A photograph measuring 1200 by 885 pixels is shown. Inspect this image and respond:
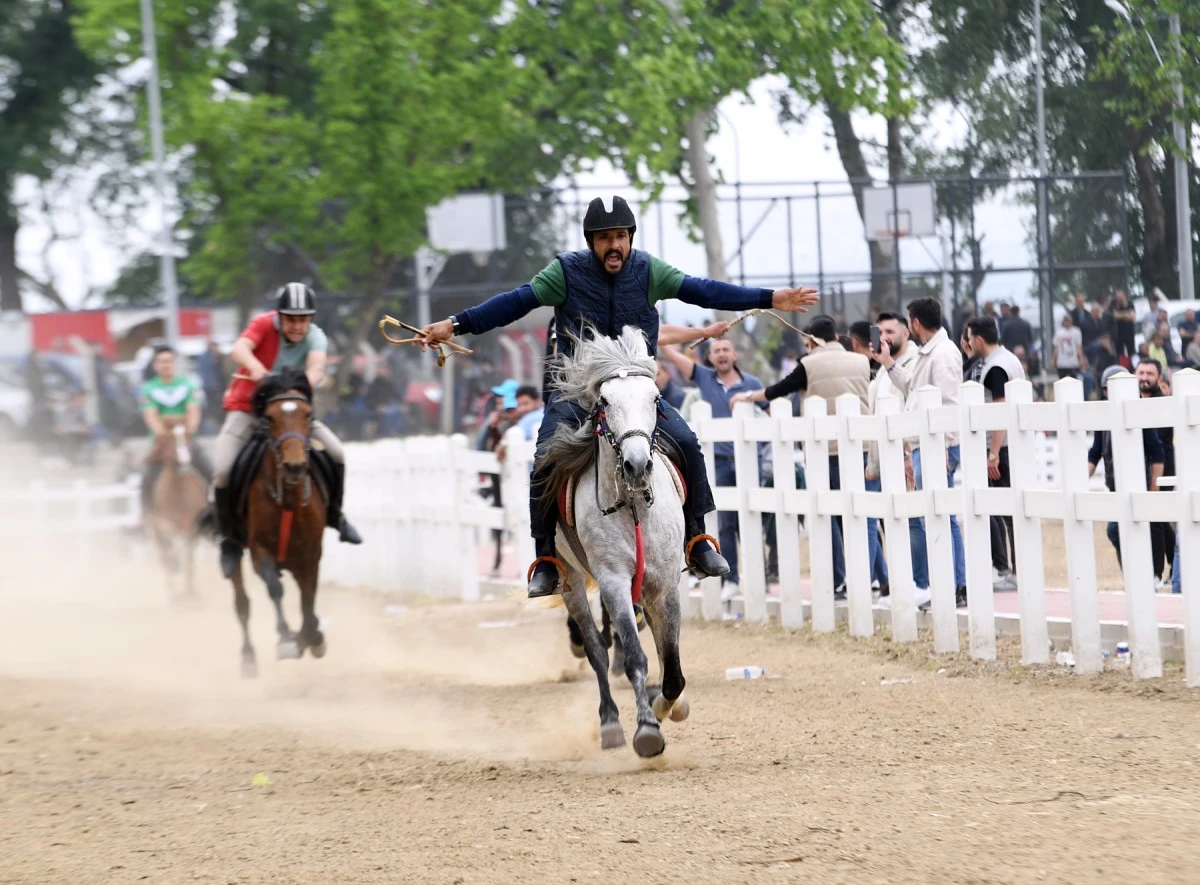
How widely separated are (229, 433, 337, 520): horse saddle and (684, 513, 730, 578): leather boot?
4893 mm

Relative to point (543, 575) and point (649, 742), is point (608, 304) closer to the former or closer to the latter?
point (543, 575)

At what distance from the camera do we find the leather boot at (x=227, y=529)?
535 inches

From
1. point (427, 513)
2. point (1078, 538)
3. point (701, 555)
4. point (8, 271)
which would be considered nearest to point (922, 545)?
point (1078, 538)

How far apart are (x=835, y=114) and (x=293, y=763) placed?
22742 millimetres

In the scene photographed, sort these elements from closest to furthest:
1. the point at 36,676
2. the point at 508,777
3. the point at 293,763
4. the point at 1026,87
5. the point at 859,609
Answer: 1. the point at 508,777
2. the point at 293,763
3. the point at 859,609
4. the point at 36,676
5. the point at 1026,87

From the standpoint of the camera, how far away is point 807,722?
9367mm

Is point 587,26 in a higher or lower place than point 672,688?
higher

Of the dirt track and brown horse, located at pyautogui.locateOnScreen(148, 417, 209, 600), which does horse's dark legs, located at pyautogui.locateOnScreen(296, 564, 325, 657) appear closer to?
the dirt track

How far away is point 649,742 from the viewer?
8.06 m

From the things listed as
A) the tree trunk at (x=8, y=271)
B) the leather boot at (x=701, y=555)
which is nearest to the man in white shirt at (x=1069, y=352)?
the leather boot at (x=701, y=555)

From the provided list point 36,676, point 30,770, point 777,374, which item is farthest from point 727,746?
point 777,374

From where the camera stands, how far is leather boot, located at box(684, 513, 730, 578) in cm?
906

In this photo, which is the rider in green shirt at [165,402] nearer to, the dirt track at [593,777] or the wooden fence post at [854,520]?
the dirt track at [593,777]

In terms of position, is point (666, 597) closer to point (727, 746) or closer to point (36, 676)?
point (727, 746)
